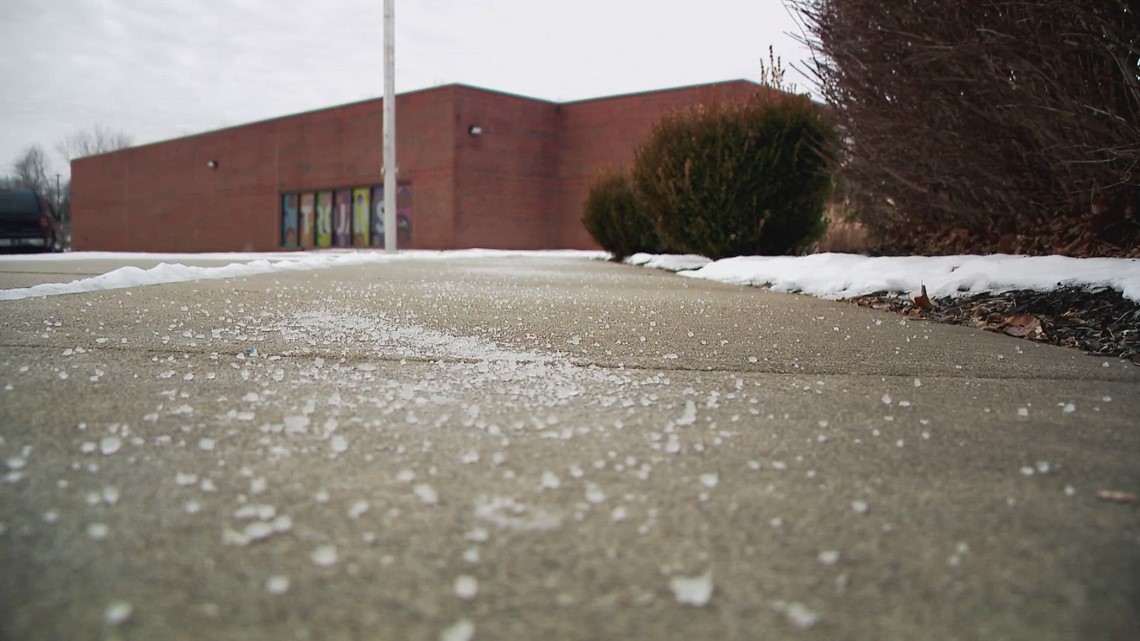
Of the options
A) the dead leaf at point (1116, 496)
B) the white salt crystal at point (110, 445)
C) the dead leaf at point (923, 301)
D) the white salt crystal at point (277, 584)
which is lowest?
the white salt crystal at point (277, 584)

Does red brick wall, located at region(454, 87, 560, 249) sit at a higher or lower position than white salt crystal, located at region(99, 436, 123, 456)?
higher

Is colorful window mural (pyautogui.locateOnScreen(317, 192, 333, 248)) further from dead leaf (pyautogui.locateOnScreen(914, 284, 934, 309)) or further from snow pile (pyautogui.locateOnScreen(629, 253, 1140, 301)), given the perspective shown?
dead leaf (pyautogui.locateOnScreen(914, 284, 934, 309))

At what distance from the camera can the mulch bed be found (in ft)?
8.04

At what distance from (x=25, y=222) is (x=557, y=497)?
1613 cm

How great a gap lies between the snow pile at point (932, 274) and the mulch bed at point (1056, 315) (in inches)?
2.4

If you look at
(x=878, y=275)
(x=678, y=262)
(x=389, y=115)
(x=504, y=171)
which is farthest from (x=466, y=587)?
(x=504, y=171)

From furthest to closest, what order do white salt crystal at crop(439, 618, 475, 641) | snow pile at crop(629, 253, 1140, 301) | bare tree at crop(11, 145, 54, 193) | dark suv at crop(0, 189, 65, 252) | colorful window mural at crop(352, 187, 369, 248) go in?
bare tree at crop(11, 145, 54, 193) → colorful window mural at crop(352, 187, 369, 248) → dark suv at crop(0, 189, 65, 252) → snow pile at crop(629, 253, 1140, 301) → white salt crystal at crop(439, 618, 475, 641)

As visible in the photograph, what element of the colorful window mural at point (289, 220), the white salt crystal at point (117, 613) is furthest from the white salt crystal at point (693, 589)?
the colorful window mural at point (289, 220)

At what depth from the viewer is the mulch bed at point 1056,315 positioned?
2451 mm

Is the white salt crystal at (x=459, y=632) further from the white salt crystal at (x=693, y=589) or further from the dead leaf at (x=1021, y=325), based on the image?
the dead leaf at (x=1021, y=325)

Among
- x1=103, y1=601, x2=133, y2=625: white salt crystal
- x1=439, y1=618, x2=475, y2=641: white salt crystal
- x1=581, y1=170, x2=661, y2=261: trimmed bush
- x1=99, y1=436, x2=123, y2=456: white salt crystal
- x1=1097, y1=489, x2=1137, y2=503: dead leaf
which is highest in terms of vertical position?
x1=581, y1=170, x2=661, y2=261: trimmed bush

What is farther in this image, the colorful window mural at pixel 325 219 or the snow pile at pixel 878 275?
the colorful window mural at pixel 325 219

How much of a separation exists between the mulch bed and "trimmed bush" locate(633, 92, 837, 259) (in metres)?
3.38

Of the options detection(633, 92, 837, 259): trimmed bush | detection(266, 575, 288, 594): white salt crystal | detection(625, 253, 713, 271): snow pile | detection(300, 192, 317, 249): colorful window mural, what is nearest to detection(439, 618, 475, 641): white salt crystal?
detection(266, 575, 288, 594): white salt crystal
